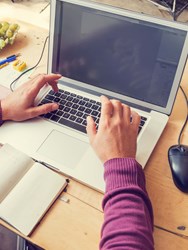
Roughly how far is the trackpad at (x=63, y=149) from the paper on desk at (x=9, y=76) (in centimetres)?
26

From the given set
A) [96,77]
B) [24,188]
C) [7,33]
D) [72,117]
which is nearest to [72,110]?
[72,117]

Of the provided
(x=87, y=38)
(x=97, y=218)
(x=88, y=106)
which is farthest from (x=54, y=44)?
(x=97, y=218)

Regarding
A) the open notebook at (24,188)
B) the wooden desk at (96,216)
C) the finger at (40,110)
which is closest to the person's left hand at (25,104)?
the finger at (40,110)

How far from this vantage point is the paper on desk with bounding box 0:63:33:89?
100 centimetres

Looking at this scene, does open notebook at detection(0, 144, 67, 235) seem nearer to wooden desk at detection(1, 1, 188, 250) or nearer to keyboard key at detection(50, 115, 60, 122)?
wooden desk at detection(1, 1, 188, 250)

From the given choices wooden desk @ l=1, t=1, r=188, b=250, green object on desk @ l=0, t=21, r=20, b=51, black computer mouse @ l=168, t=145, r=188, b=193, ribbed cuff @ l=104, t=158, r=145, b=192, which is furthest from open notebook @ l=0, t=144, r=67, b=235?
green object on desk @ l=0, t=21, r=20, b=51

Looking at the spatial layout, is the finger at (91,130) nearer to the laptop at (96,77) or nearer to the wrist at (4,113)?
the laptop at (96,77)

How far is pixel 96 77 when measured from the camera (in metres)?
0.92

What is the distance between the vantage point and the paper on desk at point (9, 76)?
1.00m

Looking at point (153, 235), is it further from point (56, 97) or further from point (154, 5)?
point (154, 5)

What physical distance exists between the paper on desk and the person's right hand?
0.34 m

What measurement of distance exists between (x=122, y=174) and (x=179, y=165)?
16 centimetres

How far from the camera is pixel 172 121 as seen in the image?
0.89 metres

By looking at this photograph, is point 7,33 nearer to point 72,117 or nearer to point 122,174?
point 72,117
